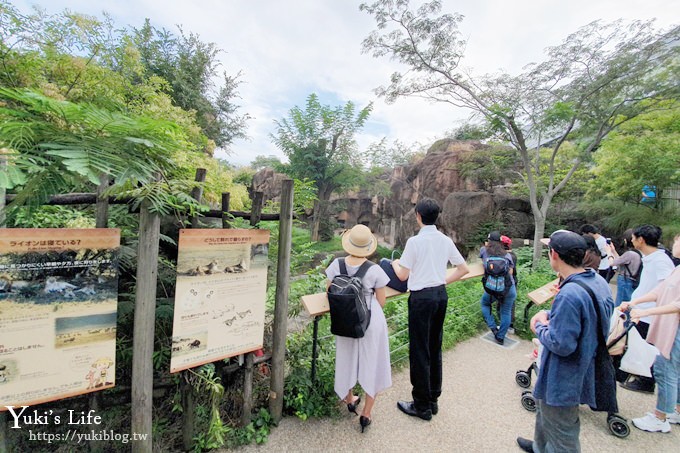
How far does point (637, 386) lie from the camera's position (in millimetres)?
3092

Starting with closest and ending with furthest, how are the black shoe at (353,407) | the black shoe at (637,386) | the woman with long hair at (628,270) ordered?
the black shoe at (353,407)
the black shoe at (637,386)
the woman with long hair at (628,270)

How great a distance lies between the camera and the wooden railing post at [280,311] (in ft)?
7.84

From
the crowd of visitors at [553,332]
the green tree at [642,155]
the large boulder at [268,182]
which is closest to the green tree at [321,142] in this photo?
the large boulder at [268,182]

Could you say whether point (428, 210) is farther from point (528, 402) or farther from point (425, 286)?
point (528, 402)

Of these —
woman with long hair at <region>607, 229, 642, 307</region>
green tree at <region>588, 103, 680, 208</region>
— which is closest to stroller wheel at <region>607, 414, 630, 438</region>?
woman with long hair at <region>607, 229, 642, 307</region>

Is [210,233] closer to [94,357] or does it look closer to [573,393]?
[94,357]

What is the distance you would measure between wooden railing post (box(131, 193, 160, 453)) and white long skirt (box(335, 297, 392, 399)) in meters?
1.32

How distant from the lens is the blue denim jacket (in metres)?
1.62

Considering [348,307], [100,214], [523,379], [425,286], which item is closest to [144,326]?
[100,214]

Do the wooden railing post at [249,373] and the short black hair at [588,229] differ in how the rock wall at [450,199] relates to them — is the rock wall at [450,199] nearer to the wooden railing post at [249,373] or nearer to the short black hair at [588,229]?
→ the wooden railing post at [249,373]

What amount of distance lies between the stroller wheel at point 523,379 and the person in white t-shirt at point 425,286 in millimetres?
1283

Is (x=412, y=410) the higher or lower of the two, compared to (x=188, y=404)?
lower

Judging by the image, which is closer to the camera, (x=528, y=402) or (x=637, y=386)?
(x=528, y=402)

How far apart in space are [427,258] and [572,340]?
41.1 inches
